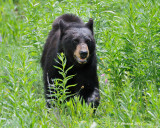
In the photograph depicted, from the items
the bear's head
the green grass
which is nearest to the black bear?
the bear's head

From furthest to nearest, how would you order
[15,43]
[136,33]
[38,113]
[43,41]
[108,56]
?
[15,43] < [43,41] < [108,56] < [136,33] < [38,113]

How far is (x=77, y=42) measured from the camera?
5859mm

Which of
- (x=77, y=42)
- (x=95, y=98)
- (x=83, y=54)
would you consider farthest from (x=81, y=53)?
(x=95, y=98)

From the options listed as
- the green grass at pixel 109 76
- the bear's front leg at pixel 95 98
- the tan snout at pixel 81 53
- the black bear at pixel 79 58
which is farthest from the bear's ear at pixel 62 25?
the bear's front leg at pixel 95 98

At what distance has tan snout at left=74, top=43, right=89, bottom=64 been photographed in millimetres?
5605

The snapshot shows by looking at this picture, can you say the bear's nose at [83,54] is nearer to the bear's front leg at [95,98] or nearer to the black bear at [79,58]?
the black bear at [79,58]

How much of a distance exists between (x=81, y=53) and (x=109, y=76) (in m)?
0.89

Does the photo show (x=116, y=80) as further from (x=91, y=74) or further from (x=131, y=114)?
(x=131, y=114)

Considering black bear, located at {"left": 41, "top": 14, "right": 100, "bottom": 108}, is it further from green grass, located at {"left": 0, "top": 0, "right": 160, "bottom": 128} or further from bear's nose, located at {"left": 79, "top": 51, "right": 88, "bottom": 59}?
green grass, located at {"left": 0, "top": 0, "right": 160, "bottom": 128}

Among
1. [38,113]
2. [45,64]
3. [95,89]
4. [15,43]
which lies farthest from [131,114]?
[15,43]

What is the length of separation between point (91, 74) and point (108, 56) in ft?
1.36

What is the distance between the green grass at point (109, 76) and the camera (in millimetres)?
4285

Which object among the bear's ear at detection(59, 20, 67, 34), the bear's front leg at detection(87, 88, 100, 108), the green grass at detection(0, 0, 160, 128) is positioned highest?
the bear's ear at detection(59, 20, 67, 34)

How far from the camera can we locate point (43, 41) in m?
7.43
